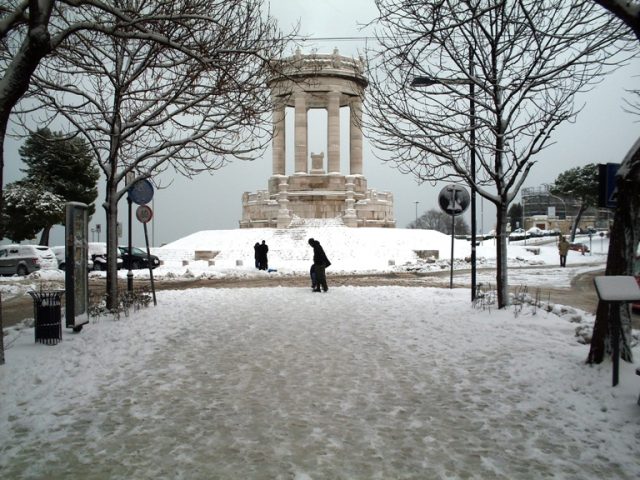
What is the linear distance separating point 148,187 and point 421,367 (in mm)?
8439

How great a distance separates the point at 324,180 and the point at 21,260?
3043 centimetres

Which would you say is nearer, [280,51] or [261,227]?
[280,51]

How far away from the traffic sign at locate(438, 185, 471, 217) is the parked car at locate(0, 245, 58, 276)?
22846 mm

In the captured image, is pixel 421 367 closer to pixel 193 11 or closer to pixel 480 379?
pixel 480 379

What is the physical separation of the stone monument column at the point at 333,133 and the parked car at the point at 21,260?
30.5 meters

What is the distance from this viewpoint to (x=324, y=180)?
53.0 metres

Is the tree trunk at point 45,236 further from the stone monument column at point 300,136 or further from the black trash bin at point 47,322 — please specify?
the black trash bin at point 47,322

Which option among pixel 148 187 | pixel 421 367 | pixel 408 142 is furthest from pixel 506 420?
pixel 148 187

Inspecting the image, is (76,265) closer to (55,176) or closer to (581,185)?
(55,176)

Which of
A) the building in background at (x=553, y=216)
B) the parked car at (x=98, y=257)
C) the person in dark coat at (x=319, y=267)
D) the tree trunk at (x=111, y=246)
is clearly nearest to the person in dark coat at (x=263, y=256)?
the parked car at (x=98, y=257)

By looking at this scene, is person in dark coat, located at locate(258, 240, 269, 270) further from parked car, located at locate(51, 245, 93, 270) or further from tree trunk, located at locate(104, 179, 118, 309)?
tree trunk, located at locate(104, 179, 118, 309)

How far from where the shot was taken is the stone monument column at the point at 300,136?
5391 cm

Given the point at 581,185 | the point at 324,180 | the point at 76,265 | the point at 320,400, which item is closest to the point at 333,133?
the point at 324,180

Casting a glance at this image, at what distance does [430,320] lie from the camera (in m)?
10.6
